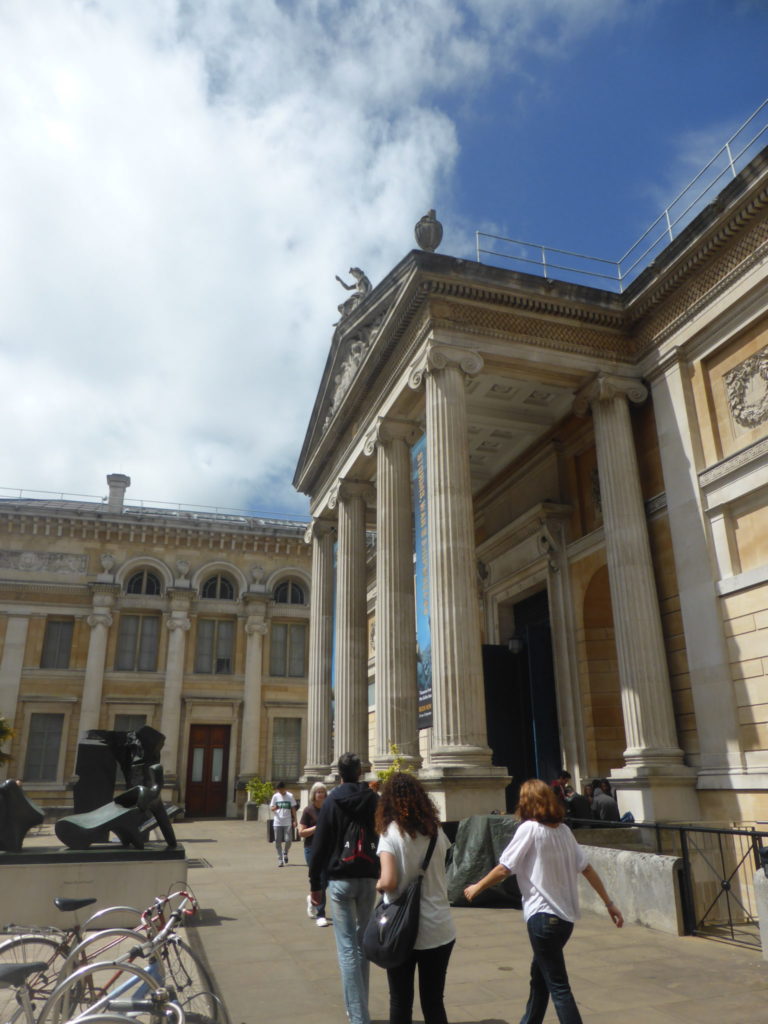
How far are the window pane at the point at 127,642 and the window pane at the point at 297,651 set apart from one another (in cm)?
688

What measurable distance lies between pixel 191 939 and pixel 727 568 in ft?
32.8

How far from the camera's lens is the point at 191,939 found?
7.84 metres

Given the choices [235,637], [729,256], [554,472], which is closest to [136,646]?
→ [235,637]

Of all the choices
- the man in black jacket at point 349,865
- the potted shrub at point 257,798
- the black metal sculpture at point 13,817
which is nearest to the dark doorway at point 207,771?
the potted shrub at point 257,798

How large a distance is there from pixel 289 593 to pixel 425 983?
31.5 m

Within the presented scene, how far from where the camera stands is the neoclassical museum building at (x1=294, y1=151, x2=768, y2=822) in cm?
1262

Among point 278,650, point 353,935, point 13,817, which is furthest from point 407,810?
A: point 278,650

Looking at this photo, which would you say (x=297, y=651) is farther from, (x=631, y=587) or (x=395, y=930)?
(x=395, y=930)

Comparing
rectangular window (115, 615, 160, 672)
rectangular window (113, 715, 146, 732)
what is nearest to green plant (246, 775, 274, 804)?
rectangular window (113, 715, 146, 732)

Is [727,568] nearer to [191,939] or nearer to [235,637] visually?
[191,939]

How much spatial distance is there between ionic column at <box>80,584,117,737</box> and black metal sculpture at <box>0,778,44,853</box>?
23094 mm

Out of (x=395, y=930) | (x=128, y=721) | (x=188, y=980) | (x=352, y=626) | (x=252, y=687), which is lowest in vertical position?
(x=188, y=980)

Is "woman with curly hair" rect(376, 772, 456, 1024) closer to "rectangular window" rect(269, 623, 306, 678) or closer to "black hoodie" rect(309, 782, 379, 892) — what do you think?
"black hoodie" rect(309, 782, 379, 892)

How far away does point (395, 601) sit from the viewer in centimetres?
1574
